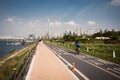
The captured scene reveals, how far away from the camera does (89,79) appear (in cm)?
1055

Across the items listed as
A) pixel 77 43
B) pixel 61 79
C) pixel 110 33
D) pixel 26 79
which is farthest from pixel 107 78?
pixel 110 33

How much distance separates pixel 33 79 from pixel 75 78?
7.60 feet

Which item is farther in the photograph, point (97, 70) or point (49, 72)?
point (97, 70)

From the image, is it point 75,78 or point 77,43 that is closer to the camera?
point 75,78

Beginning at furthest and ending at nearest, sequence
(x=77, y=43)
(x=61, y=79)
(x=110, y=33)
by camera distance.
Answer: (x=110, y=33) → (x=77, y=43) → (x=61, y=79)

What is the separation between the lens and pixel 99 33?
161125 mm

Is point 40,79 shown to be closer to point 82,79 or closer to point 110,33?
point 82,79

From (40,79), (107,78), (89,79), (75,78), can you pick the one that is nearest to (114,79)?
(107,78)

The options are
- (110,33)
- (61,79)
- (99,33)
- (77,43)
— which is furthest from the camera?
(99,33)

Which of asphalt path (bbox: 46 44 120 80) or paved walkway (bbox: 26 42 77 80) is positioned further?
asphalt path (bbox: 46 44 120 80)

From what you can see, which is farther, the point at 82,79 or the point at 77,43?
the point at 77,43

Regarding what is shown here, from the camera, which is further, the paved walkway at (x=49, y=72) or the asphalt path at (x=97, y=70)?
the asphalt path at (x=97, y=70)

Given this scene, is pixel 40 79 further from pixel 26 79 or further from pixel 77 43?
pixel 77 43

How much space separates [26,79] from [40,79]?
2.50 ft
